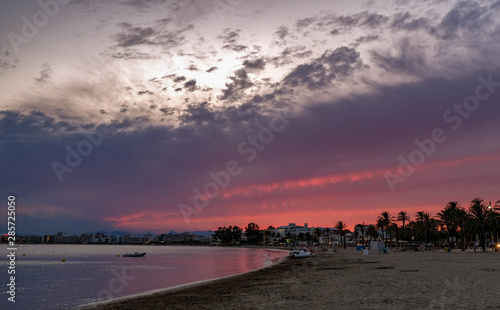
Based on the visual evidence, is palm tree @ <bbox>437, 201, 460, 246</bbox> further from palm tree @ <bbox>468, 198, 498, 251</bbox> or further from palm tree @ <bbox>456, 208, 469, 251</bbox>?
palm tree @ <bbox>468, 198, 498, 251</bbox>

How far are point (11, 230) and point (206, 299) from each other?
12.9m

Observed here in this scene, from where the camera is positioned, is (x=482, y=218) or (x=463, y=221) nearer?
(x=482, y=218)

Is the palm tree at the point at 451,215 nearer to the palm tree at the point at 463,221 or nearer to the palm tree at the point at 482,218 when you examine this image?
the palm tree at the point at 463,221

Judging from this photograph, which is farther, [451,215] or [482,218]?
[451,215]

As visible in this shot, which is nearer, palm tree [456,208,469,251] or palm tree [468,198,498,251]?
palm tree [468,198,498,251]

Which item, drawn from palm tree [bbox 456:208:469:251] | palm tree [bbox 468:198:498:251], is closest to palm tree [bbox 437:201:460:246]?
palm tree [bbox 456:208:469:251]

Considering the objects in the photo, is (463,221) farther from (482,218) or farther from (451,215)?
(482,218)

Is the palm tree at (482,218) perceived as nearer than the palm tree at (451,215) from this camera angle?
Yes

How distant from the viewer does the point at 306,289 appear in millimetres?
22281

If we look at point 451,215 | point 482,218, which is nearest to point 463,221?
point 451,215

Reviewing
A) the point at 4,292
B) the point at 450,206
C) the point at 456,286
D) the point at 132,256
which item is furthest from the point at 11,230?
the point at 132,256

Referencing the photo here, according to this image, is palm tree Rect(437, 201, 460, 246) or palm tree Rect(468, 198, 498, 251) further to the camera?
palm tree Rect(437, 201, 460, 246)

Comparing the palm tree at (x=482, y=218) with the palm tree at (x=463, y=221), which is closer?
the palm tree at (x=482, y=218)

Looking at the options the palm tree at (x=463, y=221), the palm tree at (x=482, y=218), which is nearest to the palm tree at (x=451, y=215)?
the palm tree at (x=463, y=221)
